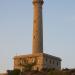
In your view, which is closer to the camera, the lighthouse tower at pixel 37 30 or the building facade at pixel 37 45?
the building facade at pixel 37 45

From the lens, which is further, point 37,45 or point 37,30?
point 37,30

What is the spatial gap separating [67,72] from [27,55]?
27.9m

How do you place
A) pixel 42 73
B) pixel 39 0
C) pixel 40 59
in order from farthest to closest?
1. pixel 39 0
2. pixel 40 59
3. pixel 42 73

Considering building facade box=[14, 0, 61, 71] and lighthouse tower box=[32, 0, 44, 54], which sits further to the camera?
lighthouse tower box=[32, 0, 44, 54]

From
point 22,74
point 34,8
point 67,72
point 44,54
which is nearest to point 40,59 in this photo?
point 44,54

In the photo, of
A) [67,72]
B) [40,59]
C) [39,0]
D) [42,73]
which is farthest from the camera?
[39,0]

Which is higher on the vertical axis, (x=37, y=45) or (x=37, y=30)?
(x=37, y=30)

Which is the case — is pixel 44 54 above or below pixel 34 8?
below

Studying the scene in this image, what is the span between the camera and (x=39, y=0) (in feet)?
197

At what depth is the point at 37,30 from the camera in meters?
58.9

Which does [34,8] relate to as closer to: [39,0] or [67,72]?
[39,0]

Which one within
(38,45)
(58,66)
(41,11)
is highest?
(41,11)

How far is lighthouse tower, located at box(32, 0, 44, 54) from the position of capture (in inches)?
2306

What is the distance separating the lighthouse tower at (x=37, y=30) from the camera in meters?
58.6
